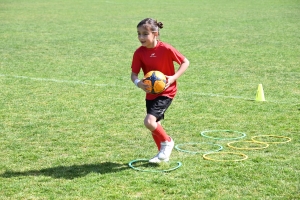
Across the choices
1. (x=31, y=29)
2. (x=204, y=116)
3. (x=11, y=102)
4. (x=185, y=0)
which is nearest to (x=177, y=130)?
(x=204, y=116)

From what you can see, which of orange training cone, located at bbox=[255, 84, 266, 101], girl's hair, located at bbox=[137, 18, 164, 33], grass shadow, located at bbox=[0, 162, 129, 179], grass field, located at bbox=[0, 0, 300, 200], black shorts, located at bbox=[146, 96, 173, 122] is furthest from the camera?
orange training cone, located at bbox=[255, 84, 266, 101]

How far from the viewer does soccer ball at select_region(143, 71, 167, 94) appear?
7461 mm

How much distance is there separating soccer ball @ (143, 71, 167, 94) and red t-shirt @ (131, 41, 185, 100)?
0.26 meters

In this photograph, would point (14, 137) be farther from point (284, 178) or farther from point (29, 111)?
point (284, 178)

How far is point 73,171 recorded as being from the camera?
24.7ft

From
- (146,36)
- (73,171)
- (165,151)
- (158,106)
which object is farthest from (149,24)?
(73,171)

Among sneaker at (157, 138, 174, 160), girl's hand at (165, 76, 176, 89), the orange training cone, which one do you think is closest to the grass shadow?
sneaker at (157, 138, 174, 160)

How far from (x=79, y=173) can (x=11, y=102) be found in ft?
17.3

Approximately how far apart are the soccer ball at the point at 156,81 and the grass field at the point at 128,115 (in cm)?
97

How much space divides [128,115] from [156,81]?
3.62 meters

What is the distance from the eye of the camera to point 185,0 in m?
50.1

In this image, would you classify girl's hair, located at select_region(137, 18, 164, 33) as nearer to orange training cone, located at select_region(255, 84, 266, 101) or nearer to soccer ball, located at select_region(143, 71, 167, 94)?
soccer ball, located at select_region(143, 71, 167, 94)

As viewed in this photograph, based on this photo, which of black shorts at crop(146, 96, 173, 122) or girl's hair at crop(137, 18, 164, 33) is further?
black shorts at crop(146, 96, 173, 122)

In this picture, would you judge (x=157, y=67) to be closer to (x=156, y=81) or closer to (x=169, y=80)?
(x=169, y=80)
